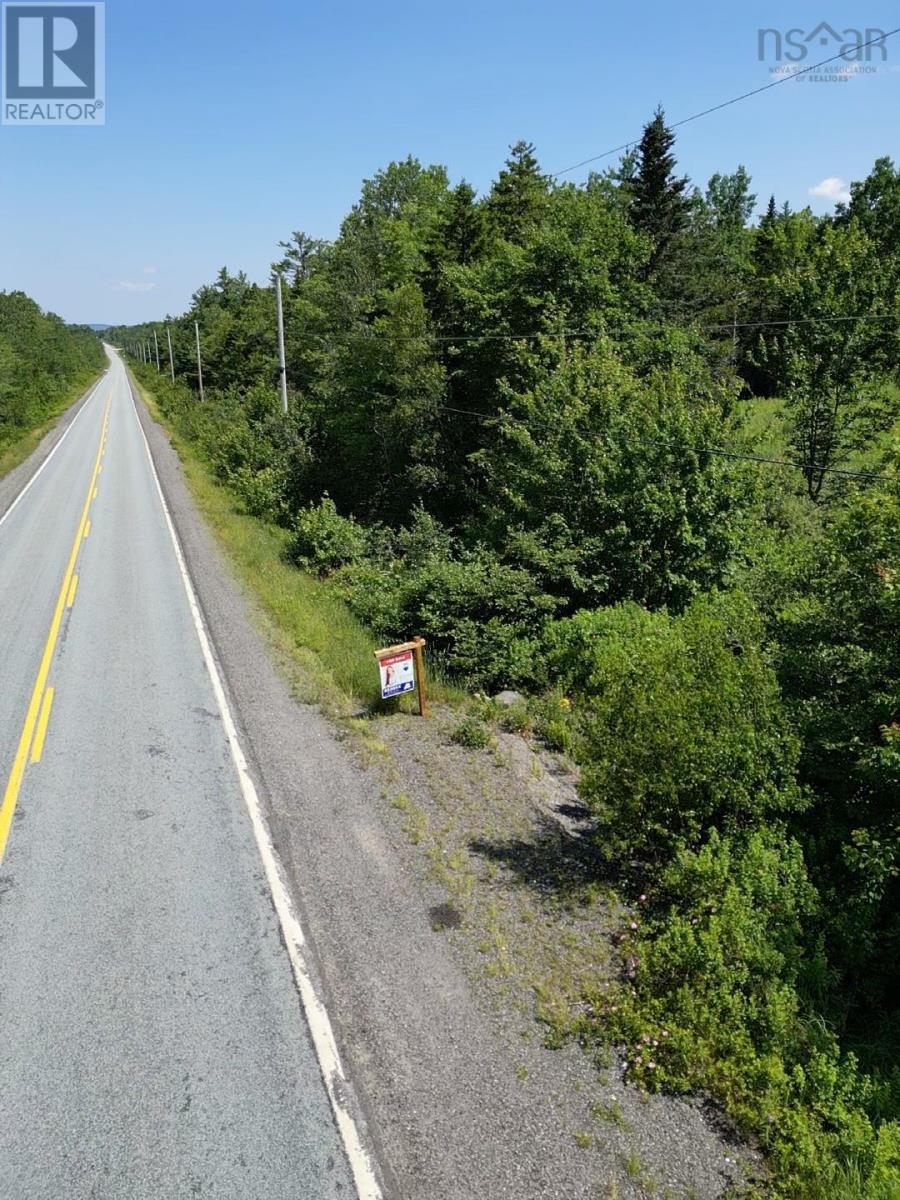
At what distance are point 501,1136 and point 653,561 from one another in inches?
448

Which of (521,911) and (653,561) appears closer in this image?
(521,911)

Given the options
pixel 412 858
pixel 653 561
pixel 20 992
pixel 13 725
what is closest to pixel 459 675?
pixel 653 561

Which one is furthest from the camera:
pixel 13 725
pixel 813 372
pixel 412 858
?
pixel 813 372

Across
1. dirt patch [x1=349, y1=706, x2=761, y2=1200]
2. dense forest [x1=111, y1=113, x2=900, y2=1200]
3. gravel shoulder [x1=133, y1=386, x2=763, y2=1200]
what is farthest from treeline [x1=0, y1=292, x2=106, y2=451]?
dirt patch [x1=349, y1=706, x2=761, y2=1200]

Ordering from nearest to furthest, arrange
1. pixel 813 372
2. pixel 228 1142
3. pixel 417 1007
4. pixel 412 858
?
pixel 228 1142 < pixel 417 1007 < pixel 412 858 < pixel 813 372

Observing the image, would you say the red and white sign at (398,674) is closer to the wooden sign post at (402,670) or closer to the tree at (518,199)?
the wooden sign post at (402,670)

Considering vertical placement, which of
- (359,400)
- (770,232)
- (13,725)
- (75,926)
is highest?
(770,232)

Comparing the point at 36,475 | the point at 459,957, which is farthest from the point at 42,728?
the point at 36,475

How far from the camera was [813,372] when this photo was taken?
78.3 feet

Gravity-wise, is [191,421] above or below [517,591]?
above

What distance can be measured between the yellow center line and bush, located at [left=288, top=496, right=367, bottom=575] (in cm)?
905

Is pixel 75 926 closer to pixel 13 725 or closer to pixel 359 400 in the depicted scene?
pixel 13 725

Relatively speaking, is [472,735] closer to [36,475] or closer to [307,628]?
[307,628]

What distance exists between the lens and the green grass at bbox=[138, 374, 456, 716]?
1177 cm
